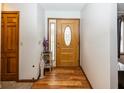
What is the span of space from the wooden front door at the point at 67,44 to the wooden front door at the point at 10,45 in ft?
8.81

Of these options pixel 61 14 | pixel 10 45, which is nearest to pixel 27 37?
pixel 10 45

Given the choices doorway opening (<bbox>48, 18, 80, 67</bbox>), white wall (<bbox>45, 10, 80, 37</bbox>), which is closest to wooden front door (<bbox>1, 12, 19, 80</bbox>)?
white wall (<bbox>45, 10, 80, 37</bbox>)

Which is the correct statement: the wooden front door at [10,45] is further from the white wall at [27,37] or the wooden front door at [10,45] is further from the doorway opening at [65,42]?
the doorway opening at [65,42]

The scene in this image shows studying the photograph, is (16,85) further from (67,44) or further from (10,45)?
(67,44)

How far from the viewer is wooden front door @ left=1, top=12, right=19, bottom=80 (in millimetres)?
4699

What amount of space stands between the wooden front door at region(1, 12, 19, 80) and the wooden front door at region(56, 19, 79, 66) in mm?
2686

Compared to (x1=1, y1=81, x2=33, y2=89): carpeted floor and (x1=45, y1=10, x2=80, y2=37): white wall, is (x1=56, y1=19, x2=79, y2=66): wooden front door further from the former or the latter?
(x1=1, y1=81, x2=33, y2=89): carpeted floor

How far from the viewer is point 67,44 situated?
23.7 ft

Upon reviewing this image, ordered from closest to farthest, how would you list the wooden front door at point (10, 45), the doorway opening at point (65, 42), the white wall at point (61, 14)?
1. the wooden front door at point (10, 45)
2. the white wall at point (61, 14)
3. the doorway opening at point (65, 42)

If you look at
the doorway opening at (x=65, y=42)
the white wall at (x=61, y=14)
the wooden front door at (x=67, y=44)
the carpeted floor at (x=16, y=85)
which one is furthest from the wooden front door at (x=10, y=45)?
the wooden front door at (x=67, y=44)

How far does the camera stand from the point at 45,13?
22.8 feet

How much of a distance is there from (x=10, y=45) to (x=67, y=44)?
9.69ft

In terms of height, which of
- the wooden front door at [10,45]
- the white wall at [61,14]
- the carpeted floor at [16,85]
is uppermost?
the white wall at [61,14]

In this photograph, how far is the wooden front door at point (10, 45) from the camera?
4699mm
